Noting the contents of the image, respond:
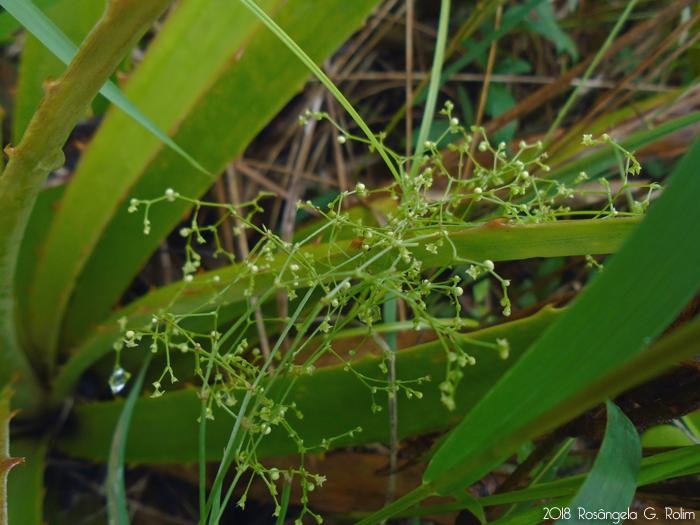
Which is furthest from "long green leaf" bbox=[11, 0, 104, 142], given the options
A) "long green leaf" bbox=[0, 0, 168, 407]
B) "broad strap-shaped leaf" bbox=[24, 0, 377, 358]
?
"long green leaf" bbox=[0, 0, 168, 407]

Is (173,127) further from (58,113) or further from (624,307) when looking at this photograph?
(624,307)

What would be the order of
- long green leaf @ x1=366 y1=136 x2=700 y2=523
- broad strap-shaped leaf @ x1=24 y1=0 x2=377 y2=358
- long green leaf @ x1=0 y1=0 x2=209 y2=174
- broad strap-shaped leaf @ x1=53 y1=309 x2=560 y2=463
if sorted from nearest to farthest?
long green leaf @ x1=366 y1=136 x2=700 y2=523
long green leaf @ x1=0 y1=0 x2=209 y2=174
broad strap-shaped leaf @ x1=53 y1=309 x2=560 y2=463
broad strap-shaped leaf @ x1=24 y1=0 x2=377 y2=358

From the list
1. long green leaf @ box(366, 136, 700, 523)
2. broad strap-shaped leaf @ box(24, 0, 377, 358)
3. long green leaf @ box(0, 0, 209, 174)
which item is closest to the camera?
long green leaf @ box(366, 136, 700, 523)

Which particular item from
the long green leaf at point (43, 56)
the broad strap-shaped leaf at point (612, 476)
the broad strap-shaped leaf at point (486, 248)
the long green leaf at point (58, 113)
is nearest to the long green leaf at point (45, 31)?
the long green leaf at point (58, 113)

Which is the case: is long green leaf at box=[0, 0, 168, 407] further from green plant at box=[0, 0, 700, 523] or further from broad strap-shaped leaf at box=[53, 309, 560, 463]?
broad strap-shaped leaf at box=[53, 309, 560, 463]

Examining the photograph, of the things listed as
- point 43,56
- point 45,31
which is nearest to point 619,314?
point 45,31

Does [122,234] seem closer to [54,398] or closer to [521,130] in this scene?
[54,398]

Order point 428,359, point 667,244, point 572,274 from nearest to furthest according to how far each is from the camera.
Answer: point 667,244, point 428,359, point 572,274

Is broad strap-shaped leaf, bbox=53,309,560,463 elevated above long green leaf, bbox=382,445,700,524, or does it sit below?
below

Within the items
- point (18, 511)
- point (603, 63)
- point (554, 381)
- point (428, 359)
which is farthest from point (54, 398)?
point (603, 63)
